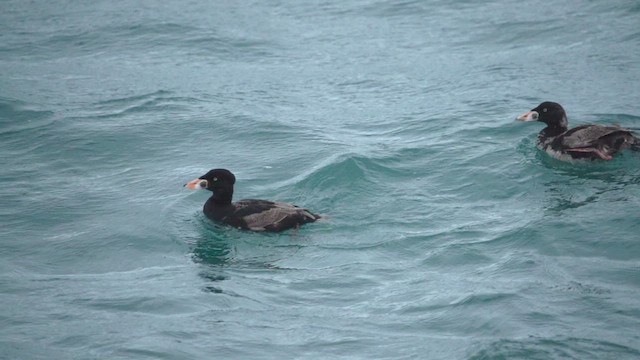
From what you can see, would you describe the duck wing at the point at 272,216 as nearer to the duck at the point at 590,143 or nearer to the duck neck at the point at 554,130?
the duck at the point at 590,143

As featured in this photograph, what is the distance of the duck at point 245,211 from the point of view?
11984 mm

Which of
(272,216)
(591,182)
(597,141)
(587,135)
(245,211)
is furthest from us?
(587,135)

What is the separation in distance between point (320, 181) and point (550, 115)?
11.6 ft

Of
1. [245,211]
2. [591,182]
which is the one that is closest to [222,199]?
[245,211]

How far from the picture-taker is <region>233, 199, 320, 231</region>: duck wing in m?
12.0

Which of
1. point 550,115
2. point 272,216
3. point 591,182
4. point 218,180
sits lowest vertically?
point 591,182

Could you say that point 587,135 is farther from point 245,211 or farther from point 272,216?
point 245,211

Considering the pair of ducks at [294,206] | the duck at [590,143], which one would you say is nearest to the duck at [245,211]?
the pair of ducks at [294,206]

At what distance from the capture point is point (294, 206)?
12.3 meters

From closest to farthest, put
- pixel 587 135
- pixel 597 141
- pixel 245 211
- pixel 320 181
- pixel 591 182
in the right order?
pixel 245 211, pixel 591 182, pixel 597 141, pixel 587 135, pixel 320 181

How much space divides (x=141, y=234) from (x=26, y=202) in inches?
88.7

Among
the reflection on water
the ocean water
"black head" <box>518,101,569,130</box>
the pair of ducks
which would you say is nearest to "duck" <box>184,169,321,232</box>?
the pair of ducks

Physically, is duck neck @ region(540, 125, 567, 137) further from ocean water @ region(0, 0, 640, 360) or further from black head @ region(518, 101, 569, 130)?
ocean water @ region(0, 0, 640, 360)

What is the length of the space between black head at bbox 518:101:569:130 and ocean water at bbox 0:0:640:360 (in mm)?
527
